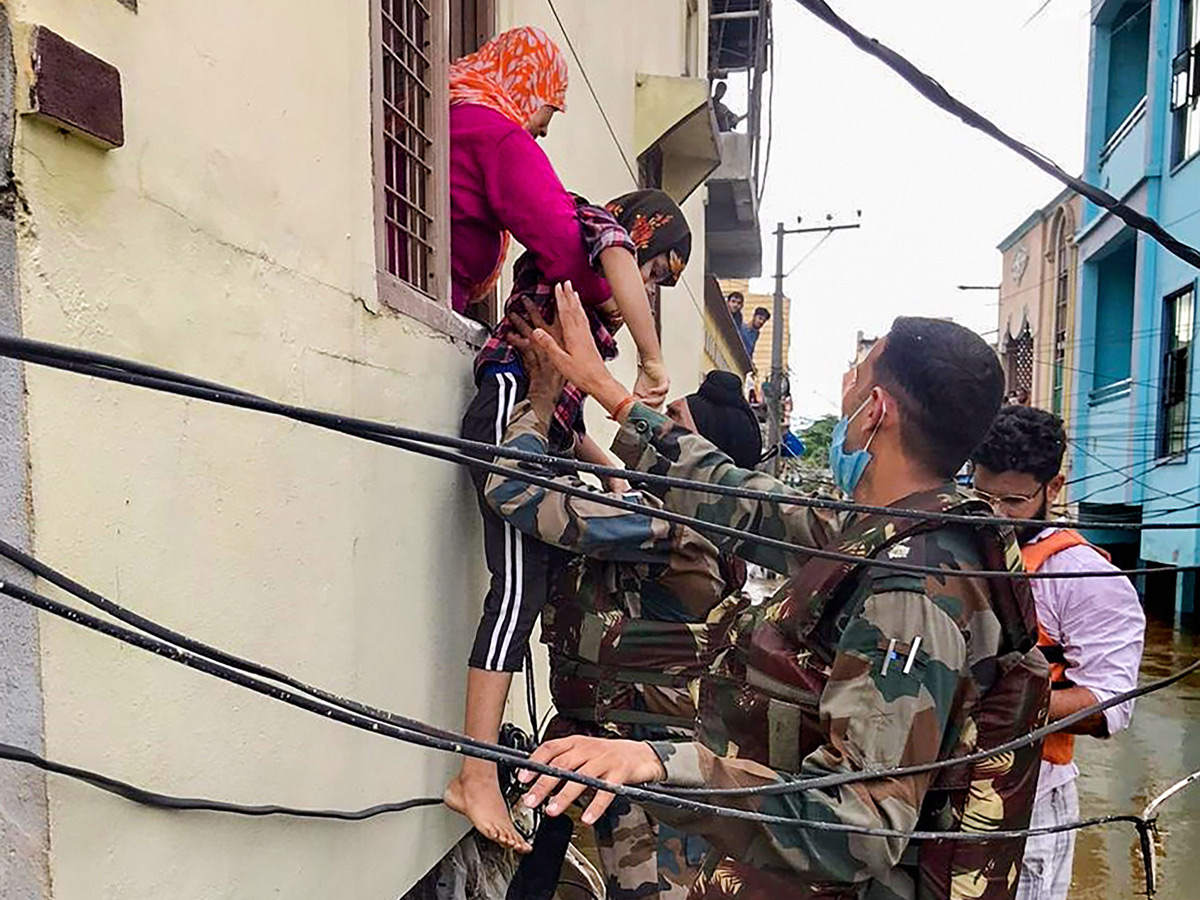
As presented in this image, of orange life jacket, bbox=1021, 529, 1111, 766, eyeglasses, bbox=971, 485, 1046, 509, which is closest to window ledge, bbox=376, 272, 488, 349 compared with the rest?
eyeglasses, bbox=971, 485, 1046, 509

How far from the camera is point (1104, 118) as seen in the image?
15578mm

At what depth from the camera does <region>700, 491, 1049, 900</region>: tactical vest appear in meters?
1.48

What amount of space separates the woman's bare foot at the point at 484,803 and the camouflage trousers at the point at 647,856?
12.1 inches

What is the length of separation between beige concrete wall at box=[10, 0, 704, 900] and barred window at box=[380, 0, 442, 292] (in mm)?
231

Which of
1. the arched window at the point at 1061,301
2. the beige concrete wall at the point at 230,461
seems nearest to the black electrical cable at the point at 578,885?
the beige concrete wall at the point at 230,461

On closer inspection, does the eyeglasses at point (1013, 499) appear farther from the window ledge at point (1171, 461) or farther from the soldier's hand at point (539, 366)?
the window ledge at point (1171, 461)

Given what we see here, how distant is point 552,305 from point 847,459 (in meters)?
0.84

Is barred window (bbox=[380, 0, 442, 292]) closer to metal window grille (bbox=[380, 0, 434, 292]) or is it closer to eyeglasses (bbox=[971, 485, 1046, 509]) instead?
metal window grille (bbox=[380, 0, 434, 292])

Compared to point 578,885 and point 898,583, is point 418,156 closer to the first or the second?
point 898,583

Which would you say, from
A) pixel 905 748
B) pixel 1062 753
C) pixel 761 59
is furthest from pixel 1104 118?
pixel 905 748

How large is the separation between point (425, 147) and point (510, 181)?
0.29 metres

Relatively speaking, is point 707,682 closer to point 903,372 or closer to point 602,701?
point 602,701

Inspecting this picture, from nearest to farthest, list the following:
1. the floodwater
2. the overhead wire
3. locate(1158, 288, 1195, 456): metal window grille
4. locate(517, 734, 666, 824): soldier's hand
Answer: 1. locate(517, 734, 666, 824): soldier's hand
2. the overhead wire
3. the floodwater
4. locate(1158, 288, 1195, 456): metal window grille

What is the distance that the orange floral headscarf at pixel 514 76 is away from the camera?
2271 mm
